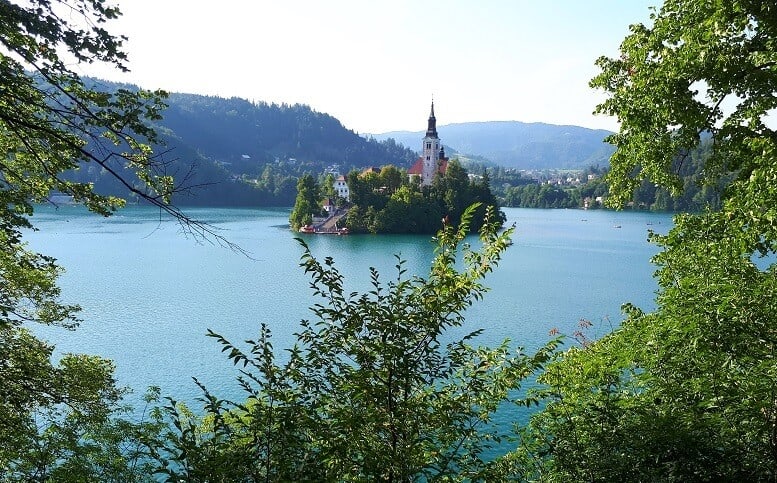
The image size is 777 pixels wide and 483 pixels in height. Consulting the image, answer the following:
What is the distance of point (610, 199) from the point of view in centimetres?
673

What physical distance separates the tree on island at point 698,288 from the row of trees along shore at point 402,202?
53.6 meters

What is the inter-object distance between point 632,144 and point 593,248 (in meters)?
46.3

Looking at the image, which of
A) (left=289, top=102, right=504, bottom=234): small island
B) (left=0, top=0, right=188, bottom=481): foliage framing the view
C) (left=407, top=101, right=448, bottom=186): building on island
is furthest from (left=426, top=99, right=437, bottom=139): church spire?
(left=0, top=0, right=188, bottom=481): foliage framing the view

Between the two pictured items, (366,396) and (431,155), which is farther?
(431,155)

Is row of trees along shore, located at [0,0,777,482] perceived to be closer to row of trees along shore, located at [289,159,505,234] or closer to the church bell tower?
row of trees along shore, located at [289,159,505,234]

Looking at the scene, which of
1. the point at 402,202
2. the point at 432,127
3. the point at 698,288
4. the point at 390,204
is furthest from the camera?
the point at 432,127

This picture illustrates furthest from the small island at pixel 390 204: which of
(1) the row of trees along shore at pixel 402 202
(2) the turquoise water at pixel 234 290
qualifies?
(2) the turquoise water at pixel 234 290

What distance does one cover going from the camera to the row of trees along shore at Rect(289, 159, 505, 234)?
6212cm

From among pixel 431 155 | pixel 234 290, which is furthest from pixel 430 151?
pixel 234 290

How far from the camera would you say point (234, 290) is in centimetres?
3045

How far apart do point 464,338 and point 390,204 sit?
5823 centimetres

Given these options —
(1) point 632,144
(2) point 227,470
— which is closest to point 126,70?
(2) point 227,470

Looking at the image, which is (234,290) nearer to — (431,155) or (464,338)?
(464,338)

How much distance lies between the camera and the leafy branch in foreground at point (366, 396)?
3523 mm
